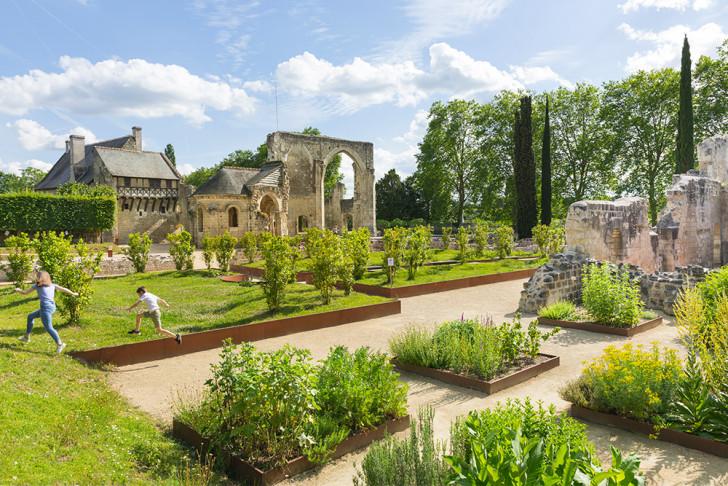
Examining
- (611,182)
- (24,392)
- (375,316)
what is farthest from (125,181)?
(611,182)

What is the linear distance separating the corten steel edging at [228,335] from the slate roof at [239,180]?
2438 centimetres

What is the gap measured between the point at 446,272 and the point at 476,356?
11886mm

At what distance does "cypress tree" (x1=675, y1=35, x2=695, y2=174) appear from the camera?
95.9 feet

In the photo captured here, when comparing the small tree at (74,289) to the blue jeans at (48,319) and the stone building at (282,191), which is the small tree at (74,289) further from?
the stone building at (282,191)

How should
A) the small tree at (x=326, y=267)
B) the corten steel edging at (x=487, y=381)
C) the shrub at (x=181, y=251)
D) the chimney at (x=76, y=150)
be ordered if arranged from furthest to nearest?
the chimney at (x=76, y=150) → the shrub at (x=181, y=251) → the small tree at (x=326, y=267) → the corten steel edging at (x=487, y=381)

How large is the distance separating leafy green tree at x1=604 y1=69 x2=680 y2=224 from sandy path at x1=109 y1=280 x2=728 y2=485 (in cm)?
3036

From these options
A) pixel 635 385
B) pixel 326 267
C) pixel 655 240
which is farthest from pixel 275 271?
→ pixel 655 240

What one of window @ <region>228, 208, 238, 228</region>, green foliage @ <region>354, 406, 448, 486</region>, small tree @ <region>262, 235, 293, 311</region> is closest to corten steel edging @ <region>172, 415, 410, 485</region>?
green foliage @ <region>354, 406, 448, 486</region>

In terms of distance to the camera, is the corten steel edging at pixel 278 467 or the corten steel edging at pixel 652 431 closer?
the corten steel edging at pixel 278 467

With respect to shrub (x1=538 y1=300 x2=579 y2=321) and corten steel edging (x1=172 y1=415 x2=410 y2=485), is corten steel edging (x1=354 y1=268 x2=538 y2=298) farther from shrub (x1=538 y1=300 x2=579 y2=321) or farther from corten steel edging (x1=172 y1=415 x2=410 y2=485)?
corten steel edging (x1=172 y1=415 x2=410 y2=485)

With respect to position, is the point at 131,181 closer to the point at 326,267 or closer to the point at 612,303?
the point at 326,267

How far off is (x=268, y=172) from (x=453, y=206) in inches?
843

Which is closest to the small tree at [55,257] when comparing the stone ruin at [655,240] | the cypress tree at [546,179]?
the stone ruin at [655,240]

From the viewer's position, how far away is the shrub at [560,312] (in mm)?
10492
